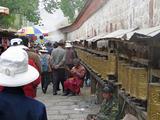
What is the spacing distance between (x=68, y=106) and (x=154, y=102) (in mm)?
7109

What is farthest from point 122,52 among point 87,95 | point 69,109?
point 87,95

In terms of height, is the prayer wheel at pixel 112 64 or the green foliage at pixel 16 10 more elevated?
the green foliage at pixel 16 10

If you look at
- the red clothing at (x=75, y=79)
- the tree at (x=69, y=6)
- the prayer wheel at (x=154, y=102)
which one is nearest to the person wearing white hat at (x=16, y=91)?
the prayer wheel at (x=154, y=102)

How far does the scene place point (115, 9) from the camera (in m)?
11.8

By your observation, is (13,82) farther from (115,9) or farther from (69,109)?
(115,9)

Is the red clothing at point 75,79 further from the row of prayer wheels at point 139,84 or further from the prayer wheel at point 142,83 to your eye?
the prayer wheel at point 142,83

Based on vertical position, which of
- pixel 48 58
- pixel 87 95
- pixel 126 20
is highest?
pixel 126 20

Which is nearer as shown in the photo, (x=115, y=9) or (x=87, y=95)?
(x=115, y=9)

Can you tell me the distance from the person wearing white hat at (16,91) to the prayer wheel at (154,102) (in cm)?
187

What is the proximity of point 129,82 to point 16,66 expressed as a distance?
3.56m

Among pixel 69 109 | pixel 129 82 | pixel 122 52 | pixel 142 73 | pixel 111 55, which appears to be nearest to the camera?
pixel 142 73

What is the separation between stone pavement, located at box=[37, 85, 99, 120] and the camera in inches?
401

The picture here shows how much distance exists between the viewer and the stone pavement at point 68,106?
1019 centimetres

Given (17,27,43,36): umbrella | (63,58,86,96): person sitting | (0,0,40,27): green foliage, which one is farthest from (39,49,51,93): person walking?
(17,27,43,36): umbrella
